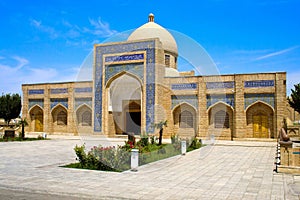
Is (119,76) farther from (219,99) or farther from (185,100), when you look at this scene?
(219,99)

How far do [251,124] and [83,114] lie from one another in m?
13.5

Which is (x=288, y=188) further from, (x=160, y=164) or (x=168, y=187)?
(x=160, y=164)

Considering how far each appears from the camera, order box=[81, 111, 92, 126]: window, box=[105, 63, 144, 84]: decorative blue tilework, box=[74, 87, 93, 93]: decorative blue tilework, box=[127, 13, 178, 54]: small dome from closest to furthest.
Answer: box=[105, 63, 144, 84]: decorative blue tilework, box=[74, 87, 93, 93]: decorative blue tilework, box=[81, 111, 92, 126]: window, box=[127, 13, 178, 54]: small dome

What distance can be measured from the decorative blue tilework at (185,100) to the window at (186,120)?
A: 2.77 ft

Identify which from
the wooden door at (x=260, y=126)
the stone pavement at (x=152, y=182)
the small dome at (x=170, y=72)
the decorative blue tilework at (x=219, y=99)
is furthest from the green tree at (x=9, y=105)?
the wooden door at (x=260, y=126)

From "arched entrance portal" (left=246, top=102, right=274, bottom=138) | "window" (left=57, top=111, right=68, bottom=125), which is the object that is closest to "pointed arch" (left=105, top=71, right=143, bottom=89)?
"window" (left=57, top=111, right=68, bottom=125)

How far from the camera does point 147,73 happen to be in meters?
21.4

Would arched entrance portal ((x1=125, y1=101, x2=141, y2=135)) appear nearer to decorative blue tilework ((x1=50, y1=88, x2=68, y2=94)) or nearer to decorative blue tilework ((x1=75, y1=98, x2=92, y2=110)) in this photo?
decorative blue tilework ((x1=75, y1=98, x2=92, y2=110))

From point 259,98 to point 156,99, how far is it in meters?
6.96

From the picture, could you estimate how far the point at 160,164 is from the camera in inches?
386

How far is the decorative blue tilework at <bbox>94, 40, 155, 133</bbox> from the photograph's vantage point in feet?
69.1

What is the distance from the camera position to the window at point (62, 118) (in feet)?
84.9

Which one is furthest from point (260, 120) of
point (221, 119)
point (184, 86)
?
point (184, 86)

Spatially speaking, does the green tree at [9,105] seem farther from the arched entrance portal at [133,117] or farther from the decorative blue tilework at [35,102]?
the arched entrance portal at [133,117]
